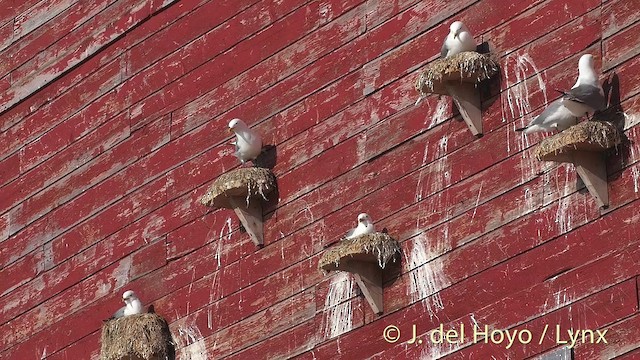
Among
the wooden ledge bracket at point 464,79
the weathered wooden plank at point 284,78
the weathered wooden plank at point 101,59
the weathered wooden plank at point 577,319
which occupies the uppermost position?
the weathered wooden plank at point 101,59

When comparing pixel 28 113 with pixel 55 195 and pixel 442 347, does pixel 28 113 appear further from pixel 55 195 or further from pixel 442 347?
pixel 442 347

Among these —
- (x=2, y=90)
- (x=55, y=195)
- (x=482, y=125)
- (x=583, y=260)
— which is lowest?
(x=583, y=260)

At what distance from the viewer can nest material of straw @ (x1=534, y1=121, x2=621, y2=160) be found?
38.5ft

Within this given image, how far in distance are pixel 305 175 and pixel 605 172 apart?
2.54 m

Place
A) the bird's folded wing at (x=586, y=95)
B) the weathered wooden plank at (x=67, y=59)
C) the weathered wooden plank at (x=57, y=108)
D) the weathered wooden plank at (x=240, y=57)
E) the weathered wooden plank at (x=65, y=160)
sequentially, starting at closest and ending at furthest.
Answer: the bird's folded wing at (x=586, y=95), the weathered wooden plank at (x=240, y=57), the weathered wooden plank at (x=65, y=160), the weathered wooden plank at (x=67, y=59), the weathered wooden plank at (x=57, y=108)

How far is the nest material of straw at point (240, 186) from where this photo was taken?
13.8m

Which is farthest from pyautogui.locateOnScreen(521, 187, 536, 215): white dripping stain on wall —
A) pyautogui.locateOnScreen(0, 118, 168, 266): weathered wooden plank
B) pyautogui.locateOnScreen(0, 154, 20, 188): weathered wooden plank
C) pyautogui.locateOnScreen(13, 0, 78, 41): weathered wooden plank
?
pyautogui.locateOnScreen(0, 154, 20, 188): weathered wooden plank

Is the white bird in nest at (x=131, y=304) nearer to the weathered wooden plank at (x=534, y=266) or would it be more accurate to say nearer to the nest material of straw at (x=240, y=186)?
the nest material of straw at (x=240, y=186)

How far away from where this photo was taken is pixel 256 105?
14.4 metres

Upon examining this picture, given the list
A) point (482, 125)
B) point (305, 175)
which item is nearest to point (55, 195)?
point (305, 175)

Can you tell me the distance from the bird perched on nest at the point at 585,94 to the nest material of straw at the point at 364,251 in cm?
157

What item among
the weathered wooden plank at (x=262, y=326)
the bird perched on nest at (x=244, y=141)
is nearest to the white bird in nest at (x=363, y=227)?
the weathered wooden plank at (x=262, y=326)

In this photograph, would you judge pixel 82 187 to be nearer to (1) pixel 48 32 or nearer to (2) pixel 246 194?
(1) pixel 48 32

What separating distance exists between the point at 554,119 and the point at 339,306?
6.75ft
